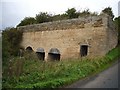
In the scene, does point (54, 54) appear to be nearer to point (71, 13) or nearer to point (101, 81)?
point (71, 13)

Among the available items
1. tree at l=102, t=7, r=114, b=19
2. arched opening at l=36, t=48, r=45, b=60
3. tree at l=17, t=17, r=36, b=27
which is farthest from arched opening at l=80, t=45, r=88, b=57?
tree at l=17, t=17, r=36, b=27

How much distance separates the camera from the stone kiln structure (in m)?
19.4

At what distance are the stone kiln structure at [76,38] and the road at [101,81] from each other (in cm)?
567

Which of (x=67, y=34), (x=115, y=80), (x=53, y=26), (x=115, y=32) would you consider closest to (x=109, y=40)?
(x=115, y=32)

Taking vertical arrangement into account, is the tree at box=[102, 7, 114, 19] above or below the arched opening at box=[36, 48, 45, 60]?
above

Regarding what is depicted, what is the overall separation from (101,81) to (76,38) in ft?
31.8

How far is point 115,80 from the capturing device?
38.7 feet

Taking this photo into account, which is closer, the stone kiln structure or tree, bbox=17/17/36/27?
the stone kiln structure

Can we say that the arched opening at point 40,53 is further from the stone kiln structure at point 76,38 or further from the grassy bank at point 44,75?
the grassy bank at point 44,75

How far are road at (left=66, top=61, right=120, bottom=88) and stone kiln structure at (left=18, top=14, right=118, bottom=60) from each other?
5.67 m

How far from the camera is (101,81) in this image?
1173cm

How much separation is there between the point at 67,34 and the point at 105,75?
9.49m

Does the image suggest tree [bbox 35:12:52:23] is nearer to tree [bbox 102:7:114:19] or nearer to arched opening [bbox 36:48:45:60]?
tree [bbox 102:7:114:19]

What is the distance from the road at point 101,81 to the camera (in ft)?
35.6
